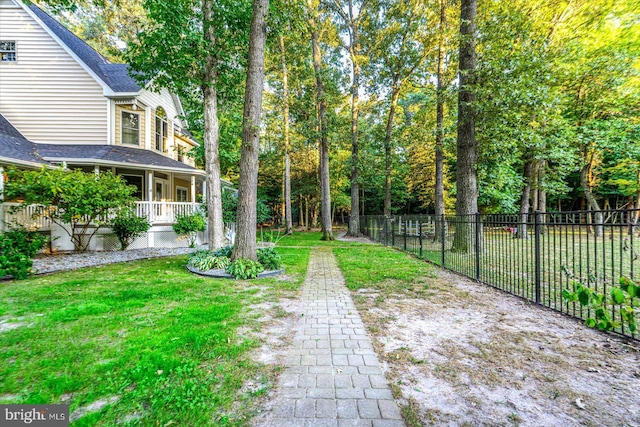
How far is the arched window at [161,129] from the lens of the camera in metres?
14.0

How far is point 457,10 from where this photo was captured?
12.9 m

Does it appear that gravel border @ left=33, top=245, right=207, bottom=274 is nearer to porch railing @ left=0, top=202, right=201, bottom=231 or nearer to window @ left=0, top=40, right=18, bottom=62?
porch railing @ left=0, top=202, right=201, bottom=231

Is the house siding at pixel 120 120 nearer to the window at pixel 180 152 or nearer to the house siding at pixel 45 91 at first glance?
the house siding at pixel 45 91

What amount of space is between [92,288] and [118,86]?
37.0 ft

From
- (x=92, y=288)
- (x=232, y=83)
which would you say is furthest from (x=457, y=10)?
(x=92, y=288)

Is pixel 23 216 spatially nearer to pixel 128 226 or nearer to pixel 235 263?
pixel 128 226

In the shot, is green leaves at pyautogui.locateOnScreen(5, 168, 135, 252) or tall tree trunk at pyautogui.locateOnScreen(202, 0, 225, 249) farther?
tall tree trunk at pyautogui.locateOnScreen(202, 0, 225, 249)

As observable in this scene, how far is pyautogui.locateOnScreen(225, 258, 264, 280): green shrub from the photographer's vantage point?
6.13 m

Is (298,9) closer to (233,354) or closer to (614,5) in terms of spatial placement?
(233,354)

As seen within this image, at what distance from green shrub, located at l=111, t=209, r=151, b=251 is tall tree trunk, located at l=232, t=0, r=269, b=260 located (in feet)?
18.8

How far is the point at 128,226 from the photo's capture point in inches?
390

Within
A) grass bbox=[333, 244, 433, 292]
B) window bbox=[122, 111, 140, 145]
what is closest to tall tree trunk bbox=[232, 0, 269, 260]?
grass bbox=[333, 244, 433, 292]

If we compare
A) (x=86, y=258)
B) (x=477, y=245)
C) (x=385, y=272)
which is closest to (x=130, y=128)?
(x=86, y=258)

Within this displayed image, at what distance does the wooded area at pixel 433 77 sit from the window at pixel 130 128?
2.86 meters
